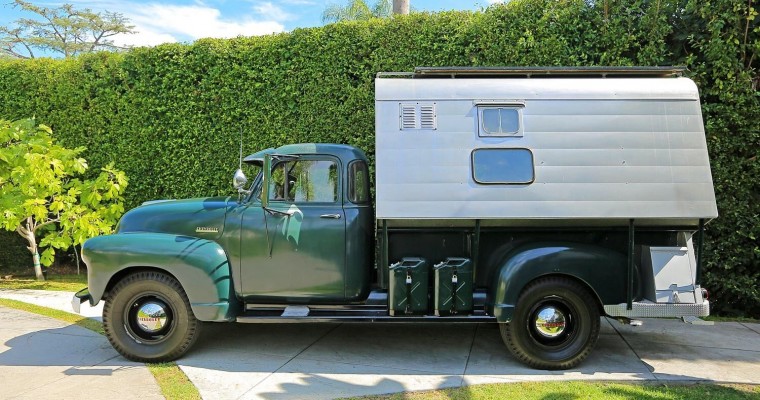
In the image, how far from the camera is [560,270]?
15.6ft

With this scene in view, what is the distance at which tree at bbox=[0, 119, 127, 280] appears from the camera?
773cm

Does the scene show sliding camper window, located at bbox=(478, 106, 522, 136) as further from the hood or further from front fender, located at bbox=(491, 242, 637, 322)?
the hood

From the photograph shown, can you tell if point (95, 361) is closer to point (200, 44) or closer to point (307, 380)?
point (307, 380)

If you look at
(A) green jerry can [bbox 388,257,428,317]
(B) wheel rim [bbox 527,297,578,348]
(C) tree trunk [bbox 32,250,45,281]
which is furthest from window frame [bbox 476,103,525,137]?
(C) tree trunk [bbox 32,250,45,281]

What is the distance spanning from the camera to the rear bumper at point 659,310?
469 centimetres

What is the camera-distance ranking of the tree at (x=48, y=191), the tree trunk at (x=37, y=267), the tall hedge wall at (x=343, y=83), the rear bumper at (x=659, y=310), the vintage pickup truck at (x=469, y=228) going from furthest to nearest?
the tree trunk at (x=37, y=267)
the tree at (x=48, y=191)
the tall hedge wall at (x=343, y=83)
the vintage pickup truck at (x=469, y=228)
the rear bumper at (x=659, y=310)

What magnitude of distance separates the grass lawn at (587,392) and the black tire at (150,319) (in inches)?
78.6

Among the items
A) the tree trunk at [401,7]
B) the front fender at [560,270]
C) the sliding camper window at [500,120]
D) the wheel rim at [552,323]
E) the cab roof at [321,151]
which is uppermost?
the tree trunk at [401,7]

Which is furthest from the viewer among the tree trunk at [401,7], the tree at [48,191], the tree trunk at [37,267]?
the tree trunk at [401,7]

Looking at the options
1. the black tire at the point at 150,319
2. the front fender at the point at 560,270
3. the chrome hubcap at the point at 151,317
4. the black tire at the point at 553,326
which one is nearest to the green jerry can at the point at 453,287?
the front fender at the point at 560,270

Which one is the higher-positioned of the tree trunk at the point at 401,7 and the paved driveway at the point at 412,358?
the tree trunk at the point at 401,7

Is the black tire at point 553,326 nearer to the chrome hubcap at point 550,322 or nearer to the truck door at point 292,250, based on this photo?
the chrome hubcap at point 550,322

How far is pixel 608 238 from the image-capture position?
5129 millimetres

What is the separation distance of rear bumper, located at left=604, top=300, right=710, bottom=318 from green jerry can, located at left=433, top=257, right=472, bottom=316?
4.25 ft
